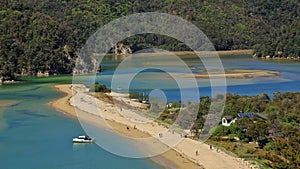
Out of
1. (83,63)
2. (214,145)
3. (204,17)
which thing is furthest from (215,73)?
(204,17)

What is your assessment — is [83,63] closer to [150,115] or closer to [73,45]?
[73,45]

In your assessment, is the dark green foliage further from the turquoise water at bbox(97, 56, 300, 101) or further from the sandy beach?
the turquoise water at bbox(97, 56, 300, 101)

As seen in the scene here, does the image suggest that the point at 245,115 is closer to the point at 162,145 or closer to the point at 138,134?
the point at 162,145

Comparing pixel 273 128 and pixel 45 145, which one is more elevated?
pixel 273 128

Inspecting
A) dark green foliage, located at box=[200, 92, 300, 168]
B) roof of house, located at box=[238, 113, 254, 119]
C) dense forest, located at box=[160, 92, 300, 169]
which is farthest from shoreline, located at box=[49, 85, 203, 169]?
roof of house, located at box=[238, 113, 254, 119]

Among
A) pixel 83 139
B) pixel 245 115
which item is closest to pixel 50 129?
pixel 83 139

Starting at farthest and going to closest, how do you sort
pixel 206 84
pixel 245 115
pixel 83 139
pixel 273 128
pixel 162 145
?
pixel 206 84
pixel 245 115
pixel 83 139
pixel 162 145
pixel 273 128
